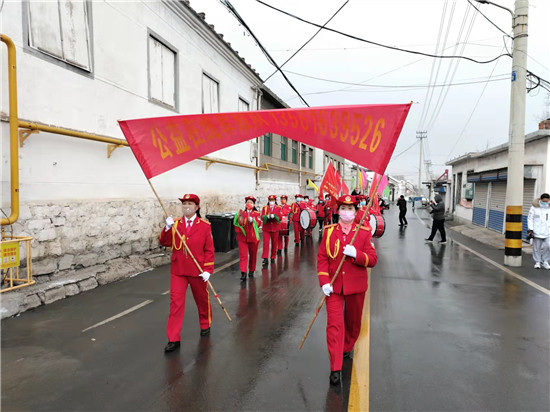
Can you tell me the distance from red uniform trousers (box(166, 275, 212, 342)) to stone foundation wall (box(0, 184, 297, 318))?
9.32ft

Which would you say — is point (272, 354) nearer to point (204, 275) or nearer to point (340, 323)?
point (340, 323)

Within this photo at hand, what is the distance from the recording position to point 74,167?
23.5 ft

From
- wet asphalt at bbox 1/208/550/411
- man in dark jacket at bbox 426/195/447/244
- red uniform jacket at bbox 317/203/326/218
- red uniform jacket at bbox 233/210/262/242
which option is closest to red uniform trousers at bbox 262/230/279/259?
red uniform jacket at bbox 233/210/262/242

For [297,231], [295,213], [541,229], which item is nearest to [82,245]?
[295,213]

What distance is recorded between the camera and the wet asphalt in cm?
311

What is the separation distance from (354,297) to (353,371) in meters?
0.75

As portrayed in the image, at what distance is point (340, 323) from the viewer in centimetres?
344

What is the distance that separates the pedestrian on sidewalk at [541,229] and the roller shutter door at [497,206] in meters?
7.43

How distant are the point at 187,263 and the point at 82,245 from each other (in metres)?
4.12

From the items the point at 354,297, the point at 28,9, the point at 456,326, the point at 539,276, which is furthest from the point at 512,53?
the point at 28,9

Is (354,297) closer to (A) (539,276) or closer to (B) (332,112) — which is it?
→ (B) (332,112)

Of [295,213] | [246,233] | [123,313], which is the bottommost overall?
[123,313]

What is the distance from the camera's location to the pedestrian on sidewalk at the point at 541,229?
27.6 ft

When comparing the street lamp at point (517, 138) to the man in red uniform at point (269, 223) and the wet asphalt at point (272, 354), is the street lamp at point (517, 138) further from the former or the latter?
the man in red uniform at point (269, 223)
